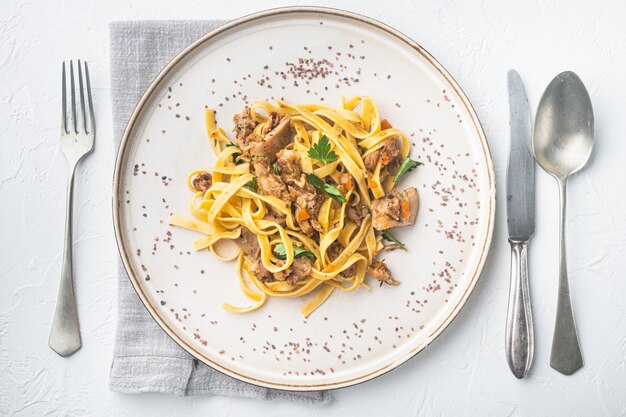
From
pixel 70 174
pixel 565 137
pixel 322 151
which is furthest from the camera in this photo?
pixel 70 174

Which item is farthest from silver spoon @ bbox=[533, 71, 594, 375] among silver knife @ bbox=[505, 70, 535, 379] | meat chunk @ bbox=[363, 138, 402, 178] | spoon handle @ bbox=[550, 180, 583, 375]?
meat chunk @ bbox=[363, 138, 402, 178]

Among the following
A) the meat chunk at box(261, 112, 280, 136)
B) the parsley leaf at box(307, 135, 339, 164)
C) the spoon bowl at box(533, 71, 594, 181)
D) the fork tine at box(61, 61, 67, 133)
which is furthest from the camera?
the fork tine at box(61, 61, 67, 133)

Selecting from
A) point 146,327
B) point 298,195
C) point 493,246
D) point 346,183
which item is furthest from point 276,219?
point 493,246

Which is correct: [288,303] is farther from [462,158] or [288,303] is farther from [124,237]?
[462,158]

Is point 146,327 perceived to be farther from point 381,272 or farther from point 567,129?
point 567,129

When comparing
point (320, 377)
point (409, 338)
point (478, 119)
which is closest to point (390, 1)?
point (478, 119)

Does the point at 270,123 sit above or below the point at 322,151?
above

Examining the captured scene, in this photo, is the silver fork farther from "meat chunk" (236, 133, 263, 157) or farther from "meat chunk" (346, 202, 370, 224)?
"meat chunk" (346, 202, 370, 224)
